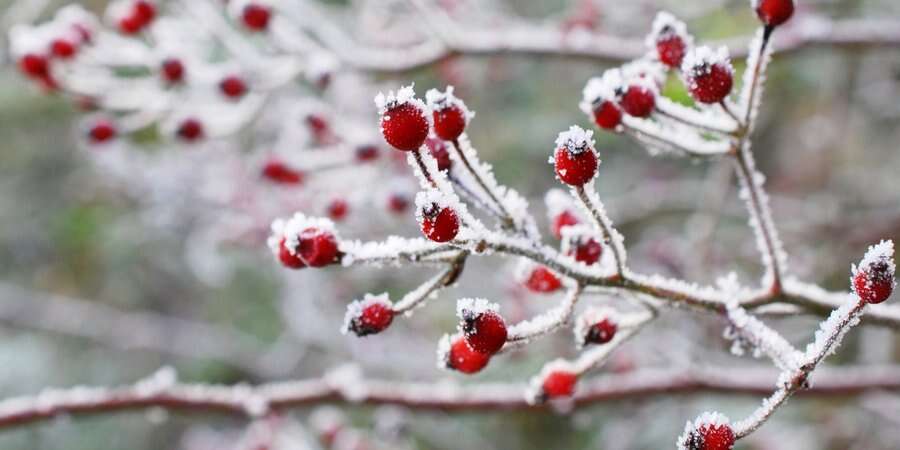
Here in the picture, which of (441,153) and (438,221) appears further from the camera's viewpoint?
(441,153)

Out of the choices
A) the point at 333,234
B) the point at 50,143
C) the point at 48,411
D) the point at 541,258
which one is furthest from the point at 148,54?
the point at 50,143

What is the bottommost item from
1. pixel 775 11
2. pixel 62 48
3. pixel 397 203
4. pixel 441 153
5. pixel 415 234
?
pixel 441 153

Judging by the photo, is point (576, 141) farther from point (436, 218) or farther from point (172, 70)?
point (172, 70)

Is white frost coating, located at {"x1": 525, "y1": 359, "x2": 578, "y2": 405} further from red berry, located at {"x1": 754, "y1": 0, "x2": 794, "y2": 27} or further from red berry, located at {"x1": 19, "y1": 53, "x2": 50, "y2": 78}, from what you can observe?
red berry, located at {"x1": 19, "y1": 53, "x2": 50, "y2": 78}

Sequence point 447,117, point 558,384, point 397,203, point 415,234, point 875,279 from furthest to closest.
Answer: point 415,234 → point 397,203 → point 558,384 → point 447,117 → point 875,279

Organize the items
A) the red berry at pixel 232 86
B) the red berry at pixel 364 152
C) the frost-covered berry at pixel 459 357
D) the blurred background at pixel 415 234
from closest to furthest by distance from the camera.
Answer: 1. the frost-covered berry at pixel 459 357
2. the red berry at pixel 364 152
3. the red berry at pixel 232 86
4. the blurred background at pixel 415 234

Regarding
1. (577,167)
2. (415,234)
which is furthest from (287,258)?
(415,234)

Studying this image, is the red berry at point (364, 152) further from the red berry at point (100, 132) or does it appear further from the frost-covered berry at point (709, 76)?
the frost-covered berry at point (709, 76)

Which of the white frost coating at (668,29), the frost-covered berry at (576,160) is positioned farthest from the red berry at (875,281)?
the white frost coating at (668,29)
